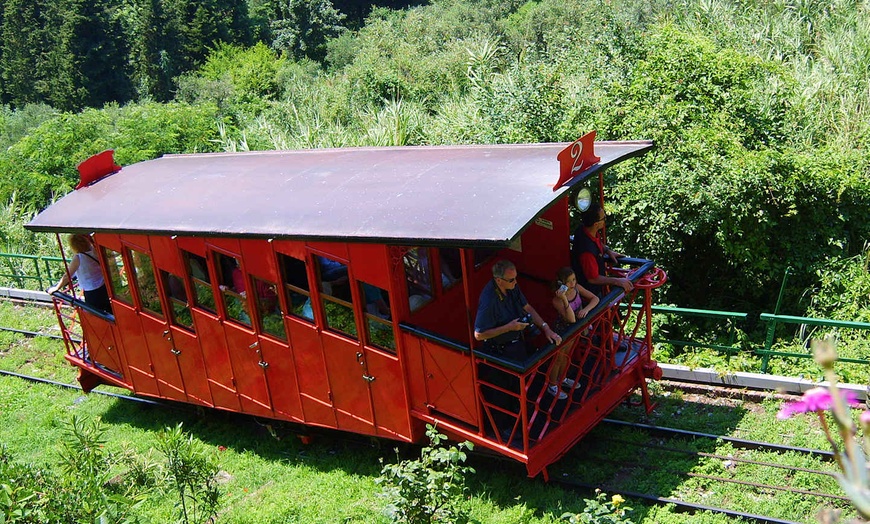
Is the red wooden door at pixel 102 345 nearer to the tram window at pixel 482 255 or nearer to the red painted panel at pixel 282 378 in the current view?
the red painted panel at pixel 282 378

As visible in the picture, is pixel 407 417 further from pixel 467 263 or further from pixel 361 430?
pixel 467 263

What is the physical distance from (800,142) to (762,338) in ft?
11.2

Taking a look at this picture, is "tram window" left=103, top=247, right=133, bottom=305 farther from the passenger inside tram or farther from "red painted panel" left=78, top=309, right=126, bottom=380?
the passenger inside tram

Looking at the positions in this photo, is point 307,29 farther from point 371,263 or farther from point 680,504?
point 680,504

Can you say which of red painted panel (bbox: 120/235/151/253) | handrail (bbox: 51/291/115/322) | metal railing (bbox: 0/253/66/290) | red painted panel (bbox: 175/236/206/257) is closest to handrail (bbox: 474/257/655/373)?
red painted panel (bbox: 175/236/206/257)

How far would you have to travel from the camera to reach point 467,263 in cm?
780

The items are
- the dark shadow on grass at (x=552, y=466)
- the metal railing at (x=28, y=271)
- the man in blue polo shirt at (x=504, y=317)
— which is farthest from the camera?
the metal railing at (x=28, y=271)

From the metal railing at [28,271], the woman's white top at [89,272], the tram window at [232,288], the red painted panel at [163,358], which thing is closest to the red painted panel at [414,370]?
the tram window at [232,288]

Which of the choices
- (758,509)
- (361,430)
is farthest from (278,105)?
(758,509)

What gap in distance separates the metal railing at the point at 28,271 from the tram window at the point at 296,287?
9.30m

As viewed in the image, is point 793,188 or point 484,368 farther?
point 793,188

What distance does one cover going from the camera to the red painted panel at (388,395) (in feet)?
25.9

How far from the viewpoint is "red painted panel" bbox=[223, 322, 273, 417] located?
8.95 m

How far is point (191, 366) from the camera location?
9688 millimetres
